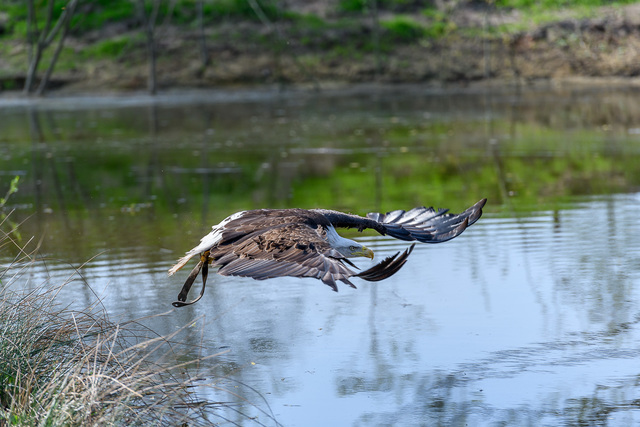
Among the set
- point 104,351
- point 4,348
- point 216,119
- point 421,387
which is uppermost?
point 4,348

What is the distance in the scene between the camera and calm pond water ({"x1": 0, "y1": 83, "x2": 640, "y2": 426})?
193 inches

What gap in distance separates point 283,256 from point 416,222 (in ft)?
5.75

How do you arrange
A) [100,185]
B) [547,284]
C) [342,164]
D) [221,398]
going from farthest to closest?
[342,164] < [100,185] < [547,284] < [221,398]

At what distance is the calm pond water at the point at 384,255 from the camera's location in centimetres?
489

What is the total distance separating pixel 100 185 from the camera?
38.8 ft

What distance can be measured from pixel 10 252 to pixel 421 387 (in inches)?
185

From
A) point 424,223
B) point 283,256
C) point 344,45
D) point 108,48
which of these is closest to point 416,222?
point 424,223

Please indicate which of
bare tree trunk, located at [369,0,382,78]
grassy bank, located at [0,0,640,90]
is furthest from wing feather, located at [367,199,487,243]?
bare tree trunk, located at [369,0,382,78]

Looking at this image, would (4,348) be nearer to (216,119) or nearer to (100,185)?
(100,185)

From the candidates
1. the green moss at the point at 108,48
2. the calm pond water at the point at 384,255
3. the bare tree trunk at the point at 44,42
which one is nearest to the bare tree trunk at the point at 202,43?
the green moss at the point at 108,48

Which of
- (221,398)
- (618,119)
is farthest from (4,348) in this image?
(618,119)

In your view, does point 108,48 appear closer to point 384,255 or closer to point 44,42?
point 44,42

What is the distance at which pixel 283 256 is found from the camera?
463 centimetres

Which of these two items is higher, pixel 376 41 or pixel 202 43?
pixel 202 43
